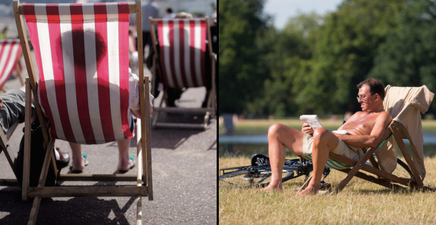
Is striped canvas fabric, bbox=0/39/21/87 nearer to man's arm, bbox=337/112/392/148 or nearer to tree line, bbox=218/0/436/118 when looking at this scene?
man's arm, bbox=337/112/392/148

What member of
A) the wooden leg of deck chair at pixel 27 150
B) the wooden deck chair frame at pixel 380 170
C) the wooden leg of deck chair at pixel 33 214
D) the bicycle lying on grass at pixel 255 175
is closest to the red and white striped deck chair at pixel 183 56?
the bicycle lying on grass at pixel 255 175

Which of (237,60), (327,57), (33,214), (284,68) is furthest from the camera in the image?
(284,68)

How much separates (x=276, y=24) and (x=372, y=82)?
43866 millimetres

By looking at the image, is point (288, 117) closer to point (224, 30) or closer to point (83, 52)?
point (224, 30)

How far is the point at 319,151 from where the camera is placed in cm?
343

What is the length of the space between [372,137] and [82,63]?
7.17ft

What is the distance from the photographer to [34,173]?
346 centimetres

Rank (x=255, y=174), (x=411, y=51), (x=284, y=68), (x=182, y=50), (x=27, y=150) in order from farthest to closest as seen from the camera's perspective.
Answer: (x=284, y=68)
(x=411, y=51)
(x=182, y=50)
(x=255, y=174)
(x=27, y=150)

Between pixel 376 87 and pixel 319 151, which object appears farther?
pixel 376 87

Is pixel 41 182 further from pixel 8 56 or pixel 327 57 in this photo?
pixel 327 57

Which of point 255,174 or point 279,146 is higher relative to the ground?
point 279,146

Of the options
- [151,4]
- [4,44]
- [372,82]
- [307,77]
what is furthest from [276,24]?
[372,82]

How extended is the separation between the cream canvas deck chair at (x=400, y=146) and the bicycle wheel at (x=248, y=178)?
0.34m

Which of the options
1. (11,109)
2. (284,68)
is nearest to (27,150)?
(11,109)
